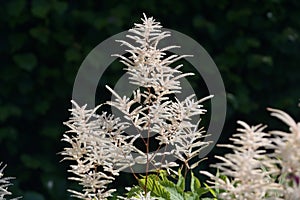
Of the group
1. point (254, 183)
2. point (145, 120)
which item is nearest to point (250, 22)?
point (145, 120)

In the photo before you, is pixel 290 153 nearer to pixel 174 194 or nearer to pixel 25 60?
pixel 174 194

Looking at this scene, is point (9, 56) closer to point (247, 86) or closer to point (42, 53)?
point (42, 53)

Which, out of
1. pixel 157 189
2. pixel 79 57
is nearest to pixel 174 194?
pixel 157 189

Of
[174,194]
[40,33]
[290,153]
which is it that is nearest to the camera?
[290,153]

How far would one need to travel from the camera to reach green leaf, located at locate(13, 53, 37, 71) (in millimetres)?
3766

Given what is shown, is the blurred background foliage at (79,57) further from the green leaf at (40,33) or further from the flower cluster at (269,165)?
the flower cluster at (269,165)

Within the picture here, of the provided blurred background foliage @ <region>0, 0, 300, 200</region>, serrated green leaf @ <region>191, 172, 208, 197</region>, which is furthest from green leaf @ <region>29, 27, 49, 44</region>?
serrated green leaf @ <region>191, 172, 208, 197</region>

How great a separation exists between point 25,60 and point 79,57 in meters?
0.28

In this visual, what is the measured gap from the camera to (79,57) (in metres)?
3.80

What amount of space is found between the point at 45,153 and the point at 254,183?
9.90 feet

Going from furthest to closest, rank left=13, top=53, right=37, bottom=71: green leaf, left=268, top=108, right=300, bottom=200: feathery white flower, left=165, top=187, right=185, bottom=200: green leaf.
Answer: left=13, top=53, right=37, bottom=71: green leaf
left=165, top=187, right=185, bottom=200: green leaf
left=268, top=108, right=300, bottom=200: feathery white flower

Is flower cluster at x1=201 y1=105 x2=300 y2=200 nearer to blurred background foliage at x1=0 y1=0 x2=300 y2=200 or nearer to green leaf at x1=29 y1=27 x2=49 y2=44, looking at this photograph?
blurred background foliage at x1=0 y1=0 x2=300 y2=200

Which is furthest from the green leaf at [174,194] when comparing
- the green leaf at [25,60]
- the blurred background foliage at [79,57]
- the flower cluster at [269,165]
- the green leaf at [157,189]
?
the green leaf at [25,60]

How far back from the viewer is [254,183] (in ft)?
3.08
